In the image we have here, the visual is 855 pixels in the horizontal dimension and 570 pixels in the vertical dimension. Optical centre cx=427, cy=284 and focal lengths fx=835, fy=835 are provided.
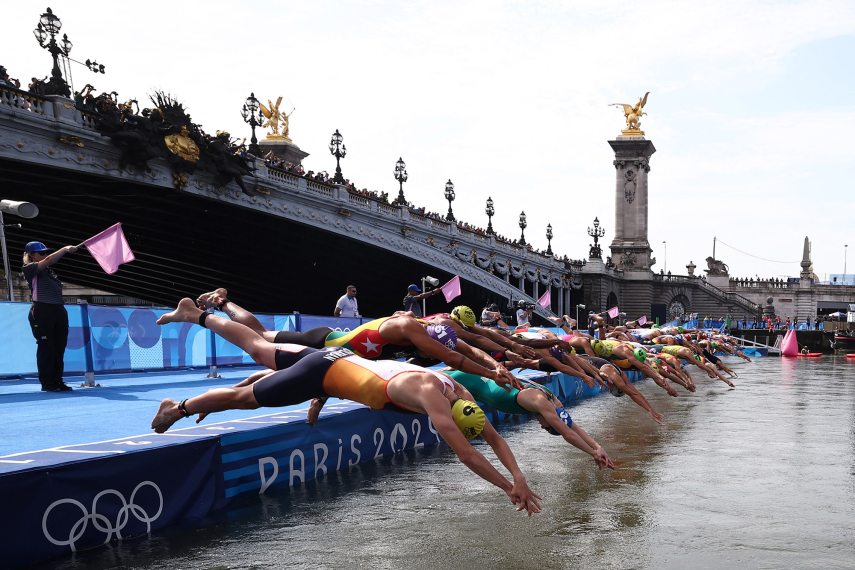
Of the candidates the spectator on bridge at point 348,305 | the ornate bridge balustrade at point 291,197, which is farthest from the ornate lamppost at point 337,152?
the spectator on bridge at point 348,305

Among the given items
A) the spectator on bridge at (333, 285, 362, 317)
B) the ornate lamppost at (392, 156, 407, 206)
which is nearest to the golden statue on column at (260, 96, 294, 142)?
the ornate lamppost at (392, 156, 407, 206)

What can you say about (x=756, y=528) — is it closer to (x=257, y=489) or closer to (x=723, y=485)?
(x=723, y=485)

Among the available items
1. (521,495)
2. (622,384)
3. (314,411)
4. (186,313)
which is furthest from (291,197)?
(521,495)

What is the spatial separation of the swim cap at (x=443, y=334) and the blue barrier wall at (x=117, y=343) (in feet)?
25.2

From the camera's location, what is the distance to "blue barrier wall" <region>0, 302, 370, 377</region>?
44.5ft

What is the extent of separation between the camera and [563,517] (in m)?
7.42

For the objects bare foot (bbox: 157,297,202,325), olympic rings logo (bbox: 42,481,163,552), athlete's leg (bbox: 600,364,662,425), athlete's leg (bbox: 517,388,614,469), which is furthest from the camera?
athlete's leg (bbox: 600,364,662,425)

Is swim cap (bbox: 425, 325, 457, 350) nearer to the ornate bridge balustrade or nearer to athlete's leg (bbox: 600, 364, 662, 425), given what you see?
athlete's leg (bbox: 600, 364, 662, 425)

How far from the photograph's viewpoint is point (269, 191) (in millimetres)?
40656

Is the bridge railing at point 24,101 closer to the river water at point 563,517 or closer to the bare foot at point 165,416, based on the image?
the river water at point 563,517

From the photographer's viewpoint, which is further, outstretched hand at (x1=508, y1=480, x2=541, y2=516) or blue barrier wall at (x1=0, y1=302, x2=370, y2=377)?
blue barrier wall at (x1=0, y1=302, x2=370, y2=377)

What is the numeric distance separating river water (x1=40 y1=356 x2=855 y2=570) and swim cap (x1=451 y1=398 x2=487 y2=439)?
0.93 meters

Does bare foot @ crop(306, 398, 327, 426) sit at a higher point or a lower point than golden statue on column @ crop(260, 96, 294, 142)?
lower

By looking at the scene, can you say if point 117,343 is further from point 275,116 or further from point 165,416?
point 275,116
